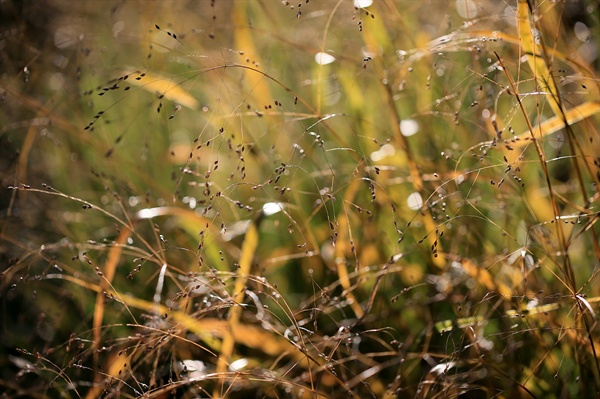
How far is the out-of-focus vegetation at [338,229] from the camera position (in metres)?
1.20

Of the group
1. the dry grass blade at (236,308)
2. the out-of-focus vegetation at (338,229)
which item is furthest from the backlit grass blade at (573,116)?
the dry grass blade at (236,308)

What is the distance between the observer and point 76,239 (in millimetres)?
1976

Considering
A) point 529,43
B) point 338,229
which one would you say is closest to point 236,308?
point 338,229

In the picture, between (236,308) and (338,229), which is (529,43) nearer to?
(338,229)

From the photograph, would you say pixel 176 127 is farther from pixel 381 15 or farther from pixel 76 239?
pixel 381 15

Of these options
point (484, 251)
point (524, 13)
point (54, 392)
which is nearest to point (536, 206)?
point (484, 251)

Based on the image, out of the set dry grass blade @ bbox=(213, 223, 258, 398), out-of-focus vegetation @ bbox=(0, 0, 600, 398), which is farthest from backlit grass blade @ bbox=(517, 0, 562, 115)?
dry grass blade @ bbox=(213, 223, 258, 398)

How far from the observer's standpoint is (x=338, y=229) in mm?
1528

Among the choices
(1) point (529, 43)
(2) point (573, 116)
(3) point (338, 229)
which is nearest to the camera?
(1) point (529, 43)

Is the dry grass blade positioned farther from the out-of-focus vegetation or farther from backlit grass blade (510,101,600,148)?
backlit grass blade (510,101,600,148)

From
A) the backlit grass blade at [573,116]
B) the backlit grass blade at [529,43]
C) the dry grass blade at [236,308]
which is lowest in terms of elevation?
the dry grass blade at [236,308]

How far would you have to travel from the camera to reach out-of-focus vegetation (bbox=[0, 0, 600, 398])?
1201 millimetres

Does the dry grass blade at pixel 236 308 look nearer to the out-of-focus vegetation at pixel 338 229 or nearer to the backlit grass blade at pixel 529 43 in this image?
the out-of-focus vegetation at pixel 338 229

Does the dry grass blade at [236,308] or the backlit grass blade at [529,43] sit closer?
the backlit grass blade at [529,43]
